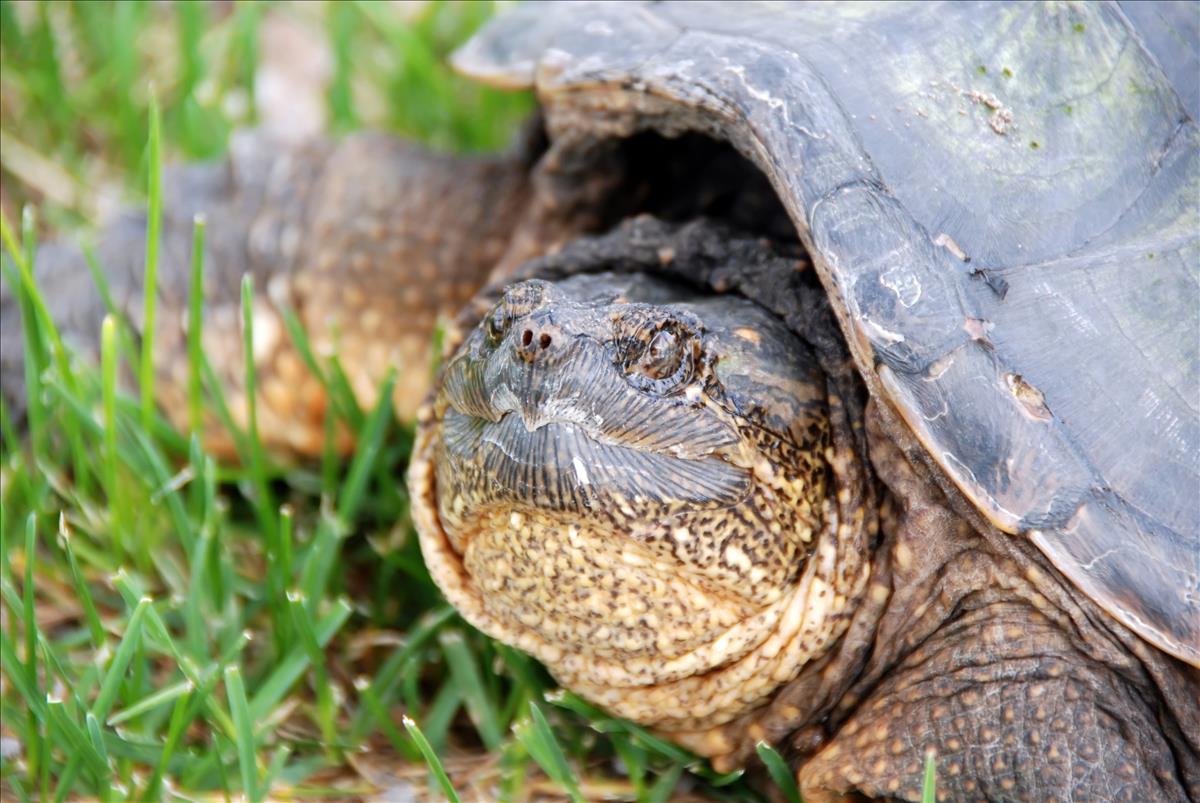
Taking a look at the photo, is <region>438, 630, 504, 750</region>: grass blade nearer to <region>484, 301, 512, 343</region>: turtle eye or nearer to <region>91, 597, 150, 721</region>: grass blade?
<region>91, 597, 150, 721</region>: grass blade

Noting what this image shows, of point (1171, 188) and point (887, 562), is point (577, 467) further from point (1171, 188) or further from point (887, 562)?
point (1171, 188)

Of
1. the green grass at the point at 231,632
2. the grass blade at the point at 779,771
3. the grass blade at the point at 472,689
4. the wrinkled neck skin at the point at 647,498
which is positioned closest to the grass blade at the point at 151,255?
the green grass at the point at 231,632

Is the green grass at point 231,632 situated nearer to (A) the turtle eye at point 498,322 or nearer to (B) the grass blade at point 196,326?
(B) the grass blade at point 196,326

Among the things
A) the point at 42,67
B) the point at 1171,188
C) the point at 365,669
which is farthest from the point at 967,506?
the point at 42,67

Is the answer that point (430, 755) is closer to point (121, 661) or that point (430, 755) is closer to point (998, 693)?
point (121, 661)

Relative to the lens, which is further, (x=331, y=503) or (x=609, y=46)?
(x=331, y=503)

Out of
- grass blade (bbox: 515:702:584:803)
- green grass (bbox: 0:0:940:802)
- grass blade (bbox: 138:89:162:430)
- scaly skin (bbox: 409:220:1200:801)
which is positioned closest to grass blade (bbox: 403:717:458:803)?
green grass (bbox: 0:0:940:802)

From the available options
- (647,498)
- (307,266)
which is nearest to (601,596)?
(647,498)

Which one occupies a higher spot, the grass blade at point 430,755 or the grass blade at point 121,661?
the grass blade at point 121,661
